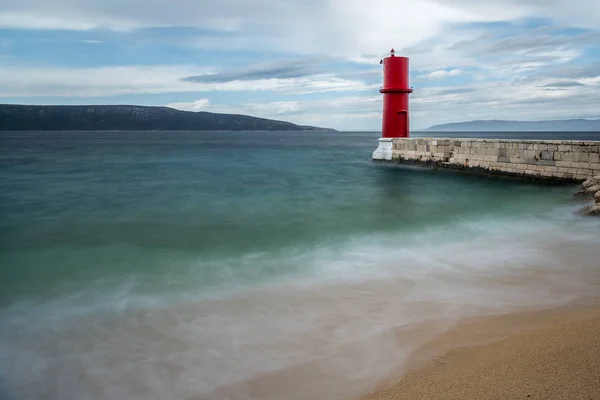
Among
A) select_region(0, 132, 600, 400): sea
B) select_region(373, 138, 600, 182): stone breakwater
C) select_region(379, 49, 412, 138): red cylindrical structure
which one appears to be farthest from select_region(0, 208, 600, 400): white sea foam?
select_region(379, 49, 412, 138): red cylindrical structure

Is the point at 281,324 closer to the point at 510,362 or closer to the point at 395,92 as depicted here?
the point at 510,362

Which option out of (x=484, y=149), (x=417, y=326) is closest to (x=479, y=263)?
(x=417, y=326)

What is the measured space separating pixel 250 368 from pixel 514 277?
9.30ft

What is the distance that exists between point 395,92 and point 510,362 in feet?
44.8

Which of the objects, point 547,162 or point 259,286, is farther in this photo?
point 547,162

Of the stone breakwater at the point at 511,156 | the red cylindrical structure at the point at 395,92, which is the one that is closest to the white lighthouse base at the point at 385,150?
the stone breakwater at the point at 511,156

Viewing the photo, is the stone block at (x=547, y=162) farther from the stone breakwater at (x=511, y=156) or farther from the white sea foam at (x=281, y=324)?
the white sea foam at (x=281, y=324)

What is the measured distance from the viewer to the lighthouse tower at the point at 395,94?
1516 centimetres

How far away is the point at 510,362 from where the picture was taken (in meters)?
2.59

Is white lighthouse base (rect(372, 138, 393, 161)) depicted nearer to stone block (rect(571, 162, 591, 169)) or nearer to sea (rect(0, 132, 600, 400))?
stone block (rect(571, 162, 591, 169))

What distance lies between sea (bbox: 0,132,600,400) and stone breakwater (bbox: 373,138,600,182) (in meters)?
1.54

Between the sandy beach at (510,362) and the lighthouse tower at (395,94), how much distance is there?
12.6m

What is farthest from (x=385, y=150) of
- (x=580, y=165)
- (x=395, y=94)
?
(x=580, y=165)

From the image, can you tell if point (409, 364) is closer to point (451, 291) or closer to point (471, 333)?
point (471, 333)
